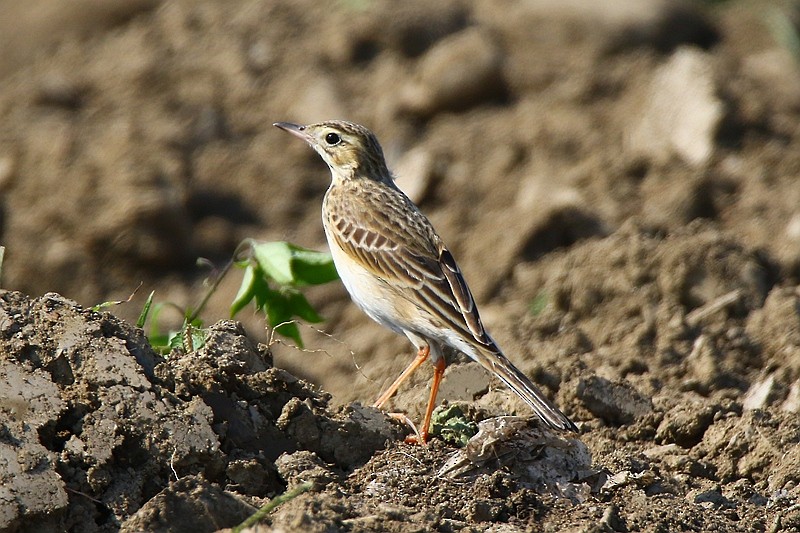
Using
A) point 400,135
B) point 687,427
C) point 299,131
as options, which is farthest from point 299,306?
point 400,135

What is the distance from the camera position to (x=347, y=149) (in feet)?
25.5

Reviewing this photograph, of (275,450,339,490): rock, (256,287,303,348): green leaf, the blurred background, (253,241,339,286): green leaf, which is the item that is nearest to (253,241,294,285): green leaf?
(253,241,339,286): green leaf

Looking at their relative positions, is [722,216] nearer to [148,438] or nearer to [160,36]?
[160,36]

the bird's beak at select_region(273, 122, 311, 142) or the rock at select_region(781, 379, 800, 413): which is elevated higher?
the bird's beak at select_region(273, 122, 311, 142)

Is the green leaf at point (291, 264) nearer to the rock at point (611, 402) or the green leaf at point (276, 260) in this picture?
the green leaf at point (276, 260)

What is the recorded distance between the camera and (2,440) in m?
4.62

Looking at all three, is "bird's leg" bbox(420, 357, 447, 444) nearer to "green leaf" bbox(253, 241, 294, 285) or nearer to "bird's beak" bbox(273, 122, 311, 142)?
"green leaf" bbox(253, 241, 294, 285)

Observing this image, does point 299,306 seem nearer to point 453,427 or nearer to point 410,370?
point 410,370

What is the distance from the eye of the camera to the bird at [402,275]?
618cm

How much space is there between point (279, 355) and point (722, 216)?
3919 mm

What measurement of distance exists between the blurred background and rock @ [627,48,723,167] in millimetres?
20

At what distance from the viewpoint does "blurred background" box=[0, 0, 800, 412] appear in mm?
10039

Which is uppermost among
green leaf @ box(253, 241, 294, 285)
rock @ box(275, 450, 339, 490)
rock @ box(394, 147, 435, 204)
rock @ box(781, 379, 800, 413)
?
rock @ box(394, 147, 435, 204)

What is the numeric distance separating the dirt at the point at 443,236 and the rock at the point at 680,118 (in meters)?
0.03
